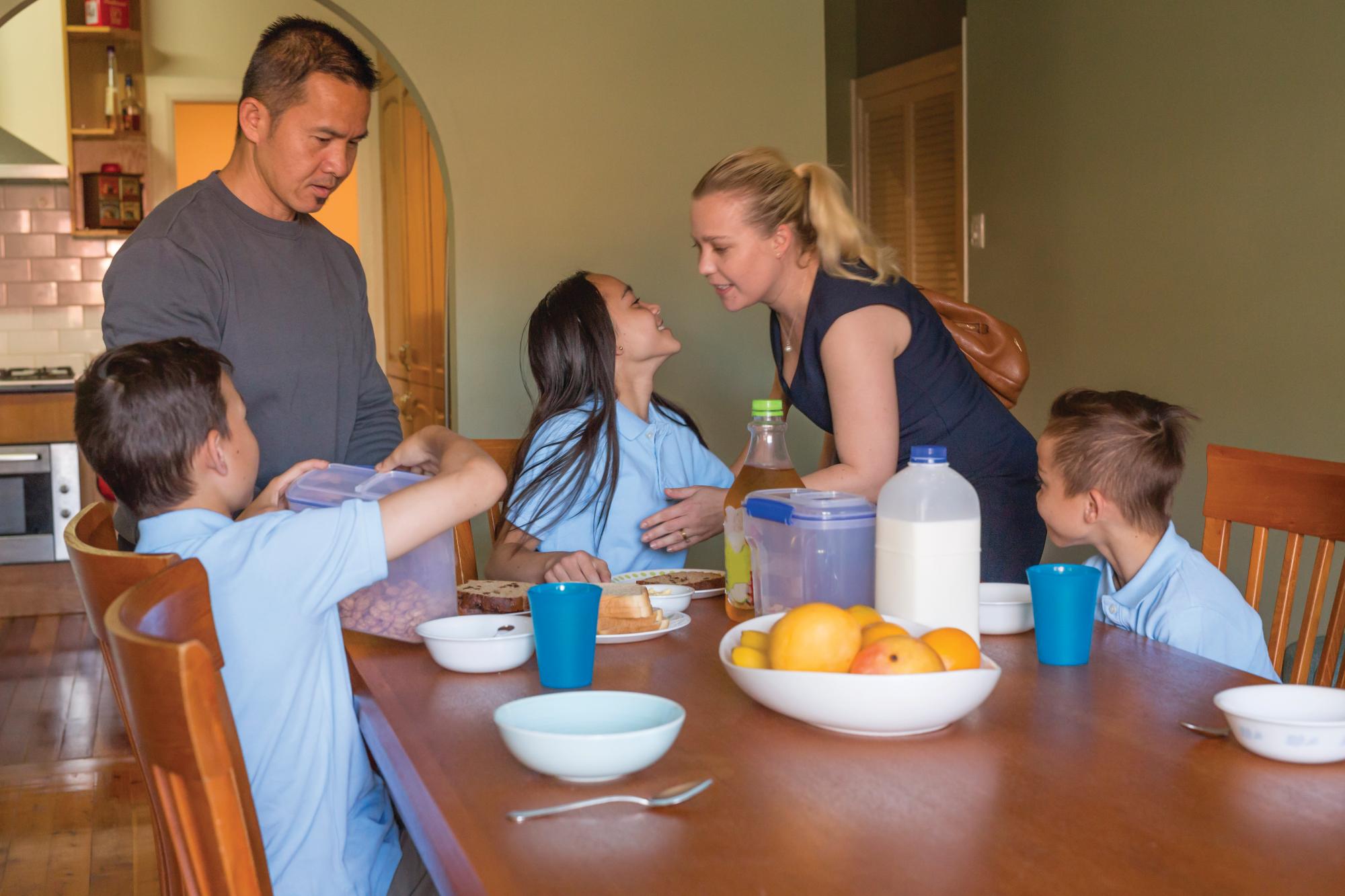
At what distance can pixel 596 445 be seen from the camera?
6.73ft

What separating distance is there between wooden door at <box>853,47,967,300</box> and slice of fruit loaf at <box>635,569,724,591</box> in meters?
3.78

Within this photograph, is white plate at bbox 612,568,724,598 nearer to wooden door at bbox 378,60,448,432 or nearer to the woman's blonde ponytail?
the woman's blonde ponytail

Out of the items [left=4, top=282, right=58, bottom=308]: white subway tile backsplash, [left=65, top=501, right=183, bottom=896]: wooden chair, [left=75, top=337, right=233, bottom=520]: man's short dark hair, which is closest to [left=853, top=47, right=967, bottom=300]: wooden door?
[left=4, top=282, right=58, bottom=308]: white subway tile backsplash

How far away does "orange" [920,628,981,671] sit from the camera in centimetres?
107

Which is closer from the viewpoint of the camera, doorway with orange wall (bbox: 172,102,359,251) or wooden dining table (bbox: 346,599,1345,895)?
wooden dining table (bbox: 346,599,1345,895)

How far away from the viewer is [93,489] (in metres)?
4.78

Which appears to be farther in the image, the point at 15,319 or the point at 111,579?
the point at 15,319

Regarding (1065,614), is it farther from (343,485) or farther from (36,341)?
(36,341)

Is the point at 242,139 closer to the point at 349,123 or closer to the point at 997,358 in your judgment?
the point at 349,123

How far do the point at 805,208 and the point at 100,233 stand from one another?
14.0 feet

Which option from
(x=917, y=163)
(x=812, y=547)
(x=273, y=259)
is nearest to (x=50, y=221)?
(x=917, y=163)

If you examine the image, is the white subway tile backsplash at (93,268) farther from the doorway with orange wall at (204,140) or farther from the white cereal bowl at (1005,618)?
the white cereal bowl at (1005,618)

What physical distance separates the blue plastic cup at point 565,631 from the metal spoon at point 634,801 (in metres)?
0.29

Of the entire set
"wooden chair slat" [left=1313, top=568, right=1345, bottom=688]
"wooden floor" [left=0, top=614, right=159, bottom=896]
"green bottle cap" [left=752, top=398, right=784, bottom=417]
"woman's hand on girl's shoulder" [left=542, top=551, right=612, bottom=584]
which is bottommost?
"wooden floor" [left=0, top=614, right=159, bottom=896]
